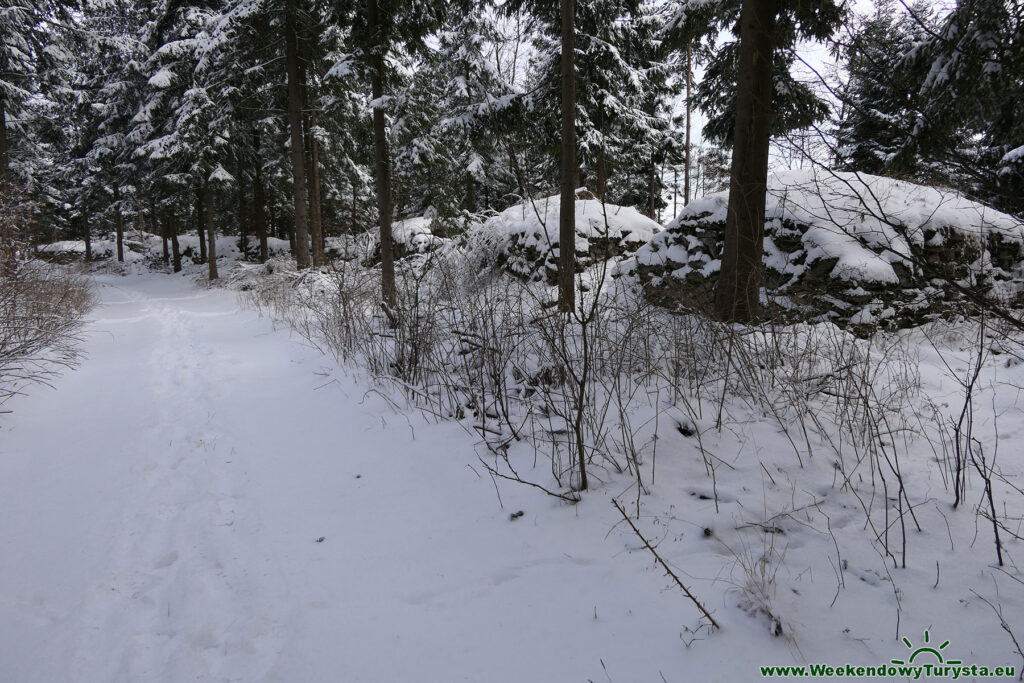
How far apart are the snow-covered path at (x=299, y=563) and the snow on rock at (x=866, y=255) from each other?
3.74m

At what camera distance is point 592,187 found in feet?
62.6

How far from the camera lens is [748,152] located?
211 inches

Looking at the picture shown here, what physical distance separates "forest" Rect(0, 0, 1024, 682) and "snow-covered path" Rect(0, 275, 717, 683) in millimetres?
17

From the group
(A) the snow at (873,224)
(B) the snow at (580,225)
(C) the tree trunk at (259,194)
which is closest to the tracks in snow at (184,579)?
(A) the snow at (873,224)

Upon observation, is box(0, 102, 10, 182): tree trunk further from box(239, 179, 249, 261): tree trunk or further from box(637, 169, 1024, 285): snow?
box(637, 169, 1024, 285): snow

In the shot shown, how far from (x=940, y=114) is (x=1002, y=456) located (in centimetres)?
441

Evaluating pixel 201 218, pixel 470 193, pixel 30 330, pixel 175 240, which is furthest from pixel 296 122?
pixel 175 240

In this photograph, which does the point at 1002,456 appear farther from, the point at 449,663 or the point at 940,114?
the point at 940,114

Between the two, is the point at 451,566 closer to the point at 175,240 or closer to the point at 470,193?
the point at 470,193

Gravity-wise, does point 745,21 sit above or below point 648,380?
above

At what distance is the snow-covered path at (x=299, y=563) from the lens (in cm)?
173

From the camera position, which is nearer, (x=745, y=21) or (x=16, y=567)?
(x=16, y=567)

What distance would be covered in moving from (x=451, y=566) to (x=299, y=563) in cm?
78

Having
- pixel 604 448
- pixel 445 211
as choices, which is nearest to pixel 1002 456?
pixel 604 448
